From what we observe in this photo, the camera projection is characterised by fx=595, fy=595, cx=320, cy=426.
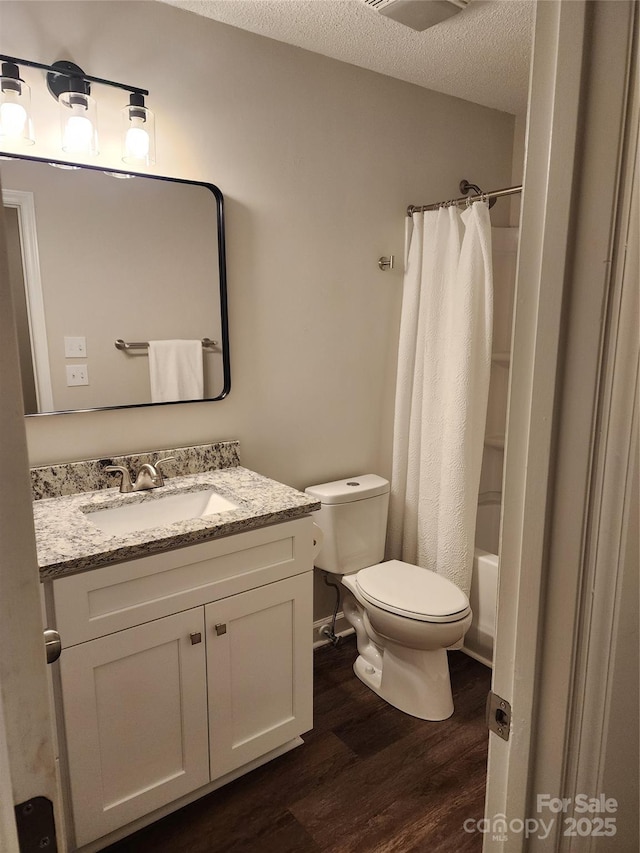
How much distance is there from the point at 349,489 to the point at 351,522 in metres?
0.14

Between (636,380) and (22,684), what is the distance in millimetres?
690

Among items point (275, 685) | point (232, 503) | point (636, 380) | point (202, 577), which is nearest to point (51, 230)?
point (232, 503)

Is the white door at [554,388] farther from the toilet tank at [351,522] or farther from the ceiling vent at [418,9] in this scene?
the toilet tank at [351,522]

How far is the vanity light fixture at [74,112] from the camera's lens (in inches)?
64.1

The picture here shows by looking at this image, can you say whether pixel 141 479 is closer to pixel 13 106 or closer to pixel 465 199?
pixel 13 106

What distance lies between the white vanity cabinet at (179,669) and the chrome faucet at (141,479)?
0.42 metres

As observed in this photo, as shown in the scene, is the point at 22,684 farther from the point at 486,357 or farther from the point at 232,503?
the point at 486,357

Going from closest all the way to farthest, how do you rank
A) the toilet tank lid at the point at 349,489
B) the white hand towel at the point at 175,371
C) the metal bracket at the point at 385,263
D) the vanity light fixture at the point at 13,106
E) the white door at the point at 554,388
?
the white door at the point at 554,388 < the vanity light fixture at the point at 13,106 < the white hand towel at the point at 175,371 < the toilet tank lid at the point at 349,489 < the metal bracket at the point at 385,263

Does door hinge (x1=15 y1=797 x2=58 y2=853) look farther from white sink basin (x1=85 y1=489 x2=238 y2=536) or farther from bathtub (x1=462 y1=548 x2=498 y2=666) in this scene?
bathtub (x1=462 y1=548 x2=498 y2=666)

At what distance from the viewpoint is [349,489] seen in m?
2.47

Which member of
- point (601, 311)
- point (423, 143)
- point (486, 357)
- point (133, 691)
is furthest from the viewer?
point (423, 143)

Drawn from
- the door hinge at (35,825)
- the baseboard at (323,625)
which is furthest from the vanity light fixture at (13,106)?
the baseboard at (323,625)

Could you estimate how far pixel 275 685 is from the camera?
1.90 m

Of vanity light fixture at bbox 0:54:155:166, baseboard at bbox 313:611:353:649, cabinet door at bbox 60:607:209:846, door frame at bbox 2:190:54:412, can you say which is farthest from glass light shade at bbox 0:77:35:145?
baseboard at bbox 313:611:353:649
